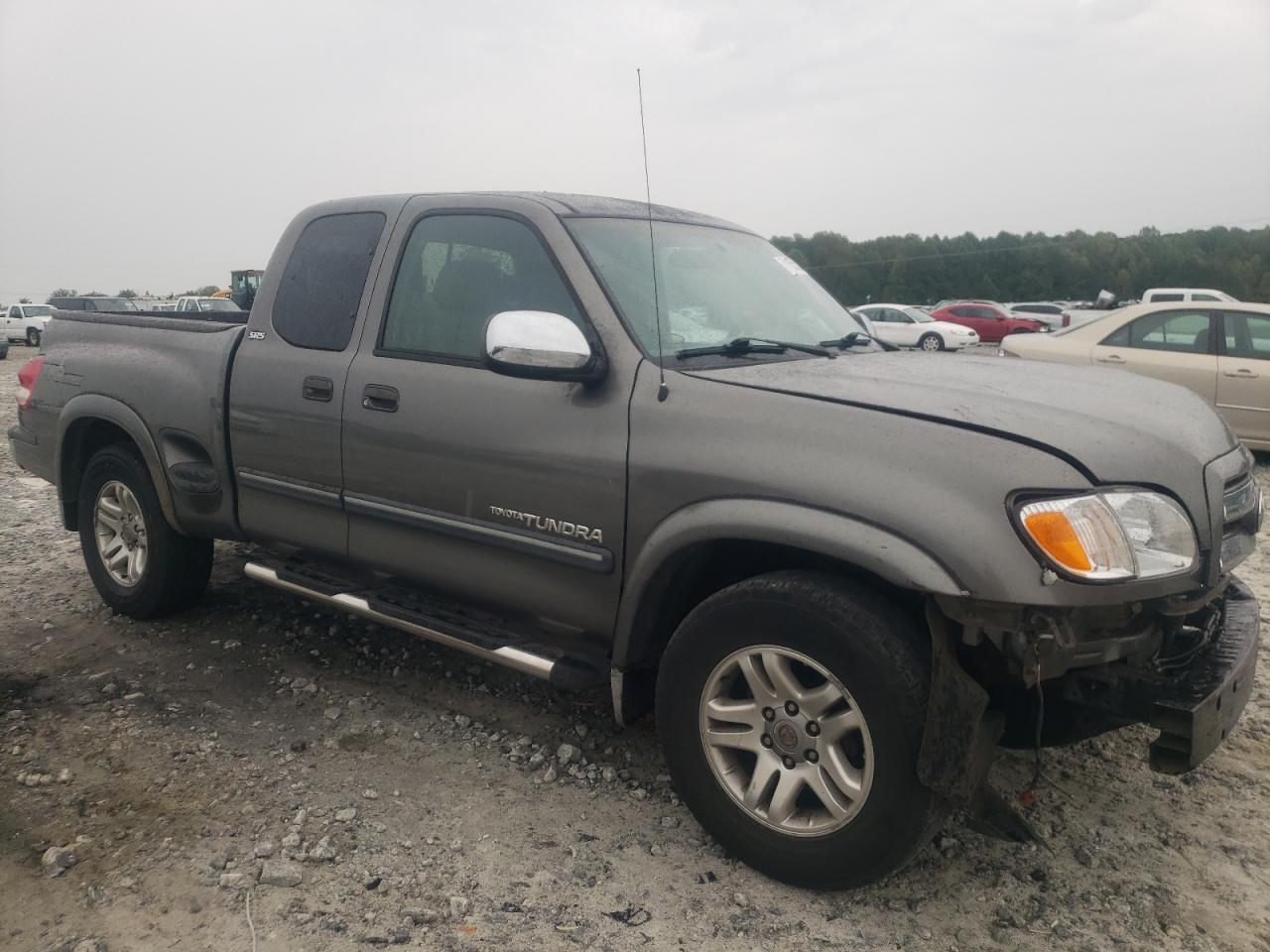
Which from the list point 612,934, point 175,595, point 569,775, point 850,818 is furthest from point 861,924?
point 175,595

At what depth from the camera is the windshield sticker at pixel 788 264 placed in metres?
3.93

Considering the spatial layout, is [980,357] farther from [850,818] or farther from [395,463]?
[395,463]

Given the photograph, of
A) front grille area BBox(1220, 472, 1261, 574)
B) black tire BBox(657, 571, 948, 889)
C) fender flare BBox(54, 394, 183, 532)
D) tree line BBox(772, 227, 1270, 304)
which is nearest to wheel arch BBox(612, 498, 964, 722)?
black tire BBox(657, 571, 948, 889)

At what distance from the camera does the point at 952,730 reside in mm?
2260

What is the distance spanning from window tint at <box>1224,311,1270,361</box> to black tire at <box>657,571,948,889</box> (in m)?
7.79

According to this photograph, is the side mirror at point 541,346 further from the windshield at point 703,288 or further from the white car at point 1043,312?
the white car at point 1043,312

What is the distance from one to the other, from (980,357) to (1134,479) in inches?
45.0

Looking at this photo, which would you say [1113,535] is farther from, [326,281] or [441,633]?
[326,281]

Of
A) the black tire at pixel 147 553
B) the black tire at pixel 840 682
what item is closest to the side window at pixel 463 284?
the black tire at pixel 840 682

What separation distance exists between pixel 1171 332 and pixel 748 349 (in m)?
7.40

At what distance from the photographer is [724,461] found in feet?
8.55

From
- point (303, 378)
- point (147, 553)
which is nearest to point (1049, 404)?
point (303, 378)

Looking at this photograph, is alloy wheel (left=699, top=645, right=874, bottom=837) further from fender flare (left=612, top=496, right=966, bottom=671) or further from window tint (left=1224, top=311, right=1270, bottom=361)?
window tint (left=1224, top=311, right=1270, bottom=361)

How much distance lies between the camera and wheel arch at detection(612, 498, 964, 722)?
2.28 metres
